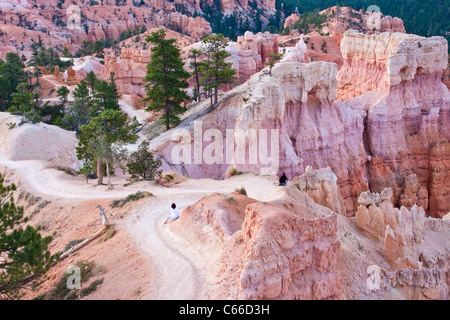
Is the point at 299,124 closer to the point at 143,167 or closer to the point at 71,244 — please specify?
the point at 143,167

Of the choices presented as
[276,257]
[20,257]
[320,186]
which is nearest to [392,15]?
[320,186]

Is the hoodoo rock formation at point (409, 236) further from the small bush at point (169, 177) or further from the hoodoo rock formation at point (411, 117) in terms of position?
the hoodoo rock formation at point (411, 117)

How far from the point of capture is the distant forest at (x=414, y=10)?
91.2 metres

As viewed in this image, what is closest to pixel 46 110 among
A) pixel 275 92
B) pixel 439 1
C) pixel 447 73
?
pixel 275 92

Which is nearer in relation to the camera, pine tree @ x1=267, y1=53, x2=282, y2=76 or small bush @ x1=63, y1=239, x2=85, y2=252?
small bush @ x1=63, y1=239, x2=85, y2=252

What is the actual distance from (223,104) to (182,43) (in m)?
40.8

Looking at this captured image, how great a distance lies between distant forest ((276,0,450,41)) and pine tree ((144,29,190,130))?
70099mm

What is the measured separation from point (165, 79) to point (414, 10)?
102 m

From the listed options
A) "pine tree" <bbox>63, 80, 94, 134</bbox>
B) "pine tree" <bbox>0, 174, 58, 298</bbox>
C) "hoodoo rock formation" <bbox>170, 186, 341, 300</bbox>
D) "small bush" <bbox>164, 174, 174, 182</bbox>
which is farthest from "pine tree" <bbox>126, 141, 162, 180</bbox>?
"pine tree" <bbox>63, 80, 94, 134</bbox>

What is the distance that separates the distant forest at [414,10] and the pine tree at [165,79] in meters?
70.1

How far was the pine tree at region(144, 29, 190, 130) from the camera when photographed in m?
33.2

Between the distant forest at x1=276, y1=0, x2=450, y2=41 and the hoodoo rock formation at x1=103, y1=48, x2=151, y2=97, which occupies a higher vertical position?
the distant forest at x1=276, y1=0, x2=450, y2=41

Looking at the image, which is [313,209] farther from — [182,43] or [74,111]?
[182,43]

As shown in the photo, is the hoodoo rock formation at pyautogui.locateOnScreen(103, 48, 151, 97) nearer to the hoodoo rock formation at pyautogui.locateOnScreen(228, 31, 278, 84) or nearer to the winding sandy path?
the hoodoo rock formation at pyautogui.locateOnScreen(228, 31, 278, 84)
